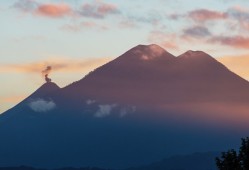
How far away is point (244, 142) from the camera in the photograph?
1603 inches

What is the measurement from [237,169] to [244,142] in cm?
202

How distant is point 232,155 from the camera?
133 ft

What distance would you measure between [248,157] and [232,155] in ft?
3.13

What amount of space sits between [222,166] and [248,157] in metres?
1.64

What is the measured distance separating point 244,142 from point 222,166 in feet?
6.49

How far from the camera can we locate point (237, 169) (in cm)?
3950

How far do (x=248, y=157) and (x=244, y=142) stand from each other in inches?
39.8

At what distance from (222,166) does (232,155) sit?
89 centimetres

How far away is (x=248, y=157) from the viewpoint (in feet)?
132

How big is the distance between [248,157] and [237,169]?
3.97 feet

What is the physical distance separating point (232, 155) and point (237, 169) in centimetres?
121

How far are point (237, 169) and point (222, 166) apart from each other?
126cm

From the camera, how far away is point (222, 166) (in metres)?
40.5
